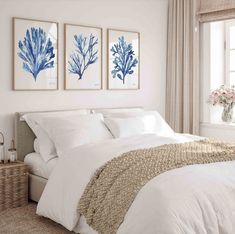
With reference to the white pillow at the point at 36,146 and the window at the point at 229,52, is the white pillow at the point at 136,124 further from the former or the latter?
the window at the point at 229,52

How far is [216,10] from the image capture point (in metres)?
4.90

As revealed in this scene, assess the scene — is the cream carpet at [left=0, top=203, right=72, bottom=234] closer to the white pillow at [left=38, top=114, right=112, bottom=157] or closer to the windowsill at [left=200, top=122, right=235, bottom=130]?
the white pillow at [left=38, top=114, right=112, bottom=157]

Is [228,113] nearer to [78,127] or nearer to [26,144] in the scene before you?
[78,127]

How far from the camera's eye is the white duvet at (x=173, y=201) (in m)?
2.45

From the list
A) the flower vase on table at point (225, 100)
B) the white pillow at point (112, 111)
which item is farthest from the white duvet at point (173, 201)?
the flower vase on table at point (225, 100)

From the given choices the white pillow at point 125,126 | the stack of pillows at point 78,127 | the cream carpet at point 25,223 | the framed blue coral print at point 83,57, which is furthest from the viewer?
the framed blue coral print at point 83,57

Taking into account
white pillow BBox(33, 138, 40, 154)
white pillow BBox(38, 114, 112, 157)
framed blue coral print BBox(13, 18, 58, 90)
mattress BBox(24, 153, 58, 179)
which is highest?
framed blue coral print BBox(13, 18, 58, 90)

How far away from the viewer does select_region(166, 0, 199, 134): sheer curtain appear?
5195mm

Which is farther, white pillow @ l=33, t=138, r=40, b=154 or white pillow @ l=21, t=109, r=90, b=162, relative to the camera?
white pillow @ l=33, t=138, r=40, b=154

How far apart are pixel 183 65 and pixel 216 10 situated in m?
0.79

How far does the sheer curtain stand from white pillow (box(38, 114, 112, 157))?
1.51 m

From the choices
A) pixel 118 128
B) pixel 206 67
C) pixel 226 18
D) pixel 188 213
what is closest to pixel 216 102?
pixel 206 67

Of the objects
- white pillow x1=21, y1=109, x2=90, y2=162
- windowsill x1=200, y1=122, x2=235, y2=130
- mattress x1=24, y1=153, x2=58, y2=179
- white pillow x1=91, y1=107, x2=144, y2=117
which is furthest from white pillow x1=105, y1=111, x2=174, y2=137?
windowsill x1=200, y1=122, x2=235, y2=130

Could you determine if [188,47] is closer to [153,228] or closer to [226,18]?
[226,18]
